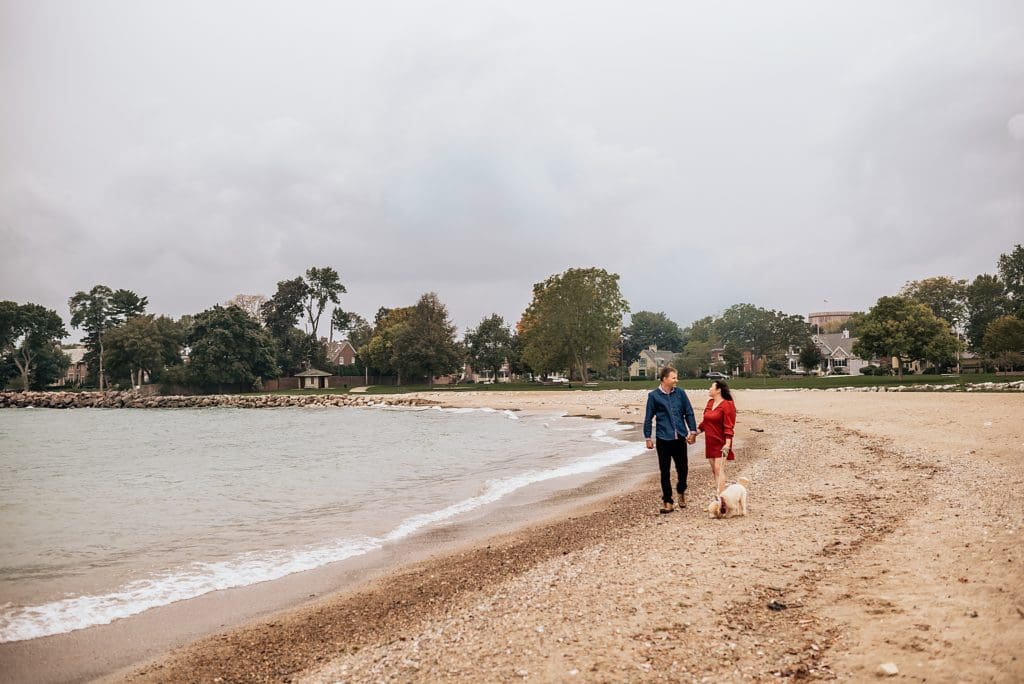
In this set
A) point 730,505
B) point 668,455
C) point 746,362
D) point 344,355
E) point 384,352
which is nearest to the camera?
point 730,505

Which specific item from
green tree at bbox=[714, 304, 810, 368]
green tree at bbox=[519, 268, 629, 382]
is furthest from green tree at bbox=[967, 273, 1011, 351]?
green tree at bbox=[519, 268, 629, 382]

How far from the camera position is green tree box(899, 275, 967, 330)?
8981 cm

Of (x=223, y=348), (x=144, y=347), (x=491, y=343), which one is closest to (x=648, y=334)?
(x=491, y=343)

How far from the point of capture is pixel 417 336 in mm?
81562

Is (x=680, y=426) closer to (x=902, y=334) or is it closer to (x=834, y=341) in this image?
(x=902, y=334)

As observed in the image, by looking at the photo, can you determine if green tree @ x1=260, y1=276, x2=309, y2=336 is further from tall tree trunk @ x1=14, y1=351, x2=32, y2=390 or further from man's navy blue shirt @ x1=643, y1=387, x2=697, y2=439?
man's navy blue shirt @ x1=643, y1=387, x2=697, y2=439

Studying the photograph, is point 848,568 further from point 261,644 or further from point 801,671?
point 261,644

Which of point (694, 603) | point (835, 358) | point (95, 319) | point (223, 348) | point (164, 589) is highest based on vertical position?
point (95, 319)

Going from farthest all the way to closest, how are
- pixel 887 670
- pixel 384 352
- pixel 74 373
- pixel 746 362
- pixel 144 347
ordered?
pixel 74 373 < pixel 746 362 < pixel 384 352 < pixel 144 347 < pixel 887 670

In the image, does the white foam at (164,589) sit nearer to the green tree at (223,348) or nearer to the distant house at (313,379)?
the green tree at (223,348)

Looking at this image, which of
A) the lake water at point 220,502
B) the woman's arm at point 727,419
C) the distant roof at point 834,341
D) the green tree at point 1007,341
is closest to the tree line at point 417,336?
the green tree at point 1007,341

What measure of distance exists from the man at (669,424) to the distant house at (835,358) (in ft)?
284

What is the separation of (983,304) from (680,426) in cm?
10097

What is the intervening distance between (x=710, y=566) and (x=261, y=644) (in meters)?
4.45
